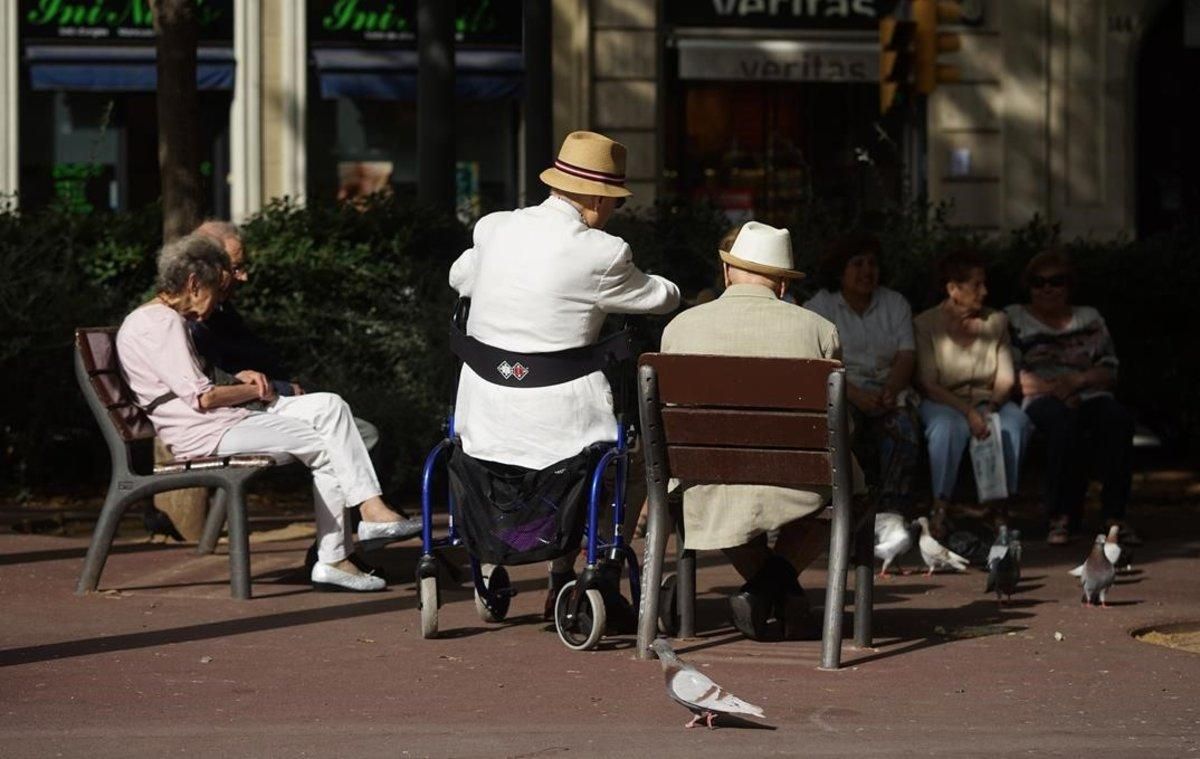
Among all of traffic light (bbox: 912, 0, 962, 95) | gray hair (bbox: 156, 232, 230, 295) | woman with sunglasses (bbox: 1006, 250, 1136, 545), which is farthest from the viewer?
traffic light (bbox: 912, 0, 962, 95)

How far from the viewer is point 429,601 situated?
24.5 ft

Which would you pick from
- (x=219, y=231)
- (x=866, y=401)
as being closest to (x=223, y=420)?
(x=219, y=231)

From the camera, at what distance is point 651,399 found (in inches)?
284

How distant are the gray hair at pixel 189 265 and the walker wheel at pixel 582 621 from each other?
87.9 inches

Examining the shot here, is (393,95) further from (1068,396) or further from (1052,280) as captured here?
(1068,396)

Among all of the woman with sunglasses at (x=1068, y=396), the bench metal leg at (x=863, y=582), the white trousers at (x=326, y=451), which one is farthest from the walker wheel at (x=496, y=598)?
the woman with sunglasses at (x=1068, y=396)

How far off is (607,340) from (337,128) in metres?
14.7

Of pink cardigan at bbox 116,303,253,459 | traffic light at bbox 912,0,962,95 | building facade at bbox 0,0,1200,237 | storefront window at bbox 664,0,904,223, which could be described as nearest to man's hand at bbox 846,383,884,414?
pink cardigan at bbox 116,303,253,459

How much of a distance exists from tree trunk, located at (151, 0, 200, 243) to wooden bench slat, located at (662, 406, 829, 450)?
4283 mm

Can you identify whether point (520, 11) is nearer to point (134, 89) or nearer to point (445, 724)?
point (134, 89)

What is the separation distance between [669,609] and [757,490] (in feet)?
1.87

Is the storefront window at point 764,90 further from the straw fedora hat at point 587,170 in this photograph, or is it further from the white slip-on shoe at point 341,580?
the straw fedora hat at point 587,170

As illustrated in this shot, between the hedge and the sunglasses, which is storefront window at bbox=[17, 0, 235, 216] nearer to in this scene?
the hedge

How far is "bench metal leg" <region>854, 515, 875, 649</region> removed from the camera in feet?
24.2
